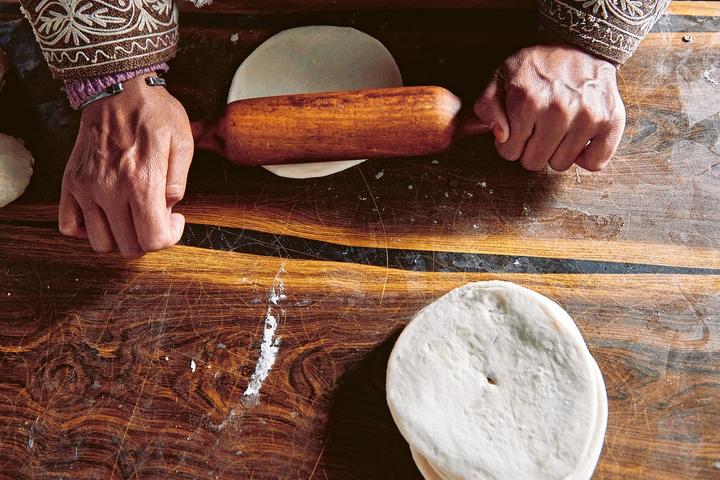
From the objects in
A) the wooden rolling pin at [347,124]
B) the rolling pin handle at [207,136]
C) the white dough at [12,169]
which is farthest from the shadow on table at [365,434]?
the white dough at [12,169]

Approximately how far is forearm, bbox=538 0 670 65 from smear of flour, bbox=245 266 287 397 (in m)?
0.79

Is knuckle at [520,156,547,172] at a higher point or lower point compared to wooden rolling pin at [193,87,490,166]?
lower

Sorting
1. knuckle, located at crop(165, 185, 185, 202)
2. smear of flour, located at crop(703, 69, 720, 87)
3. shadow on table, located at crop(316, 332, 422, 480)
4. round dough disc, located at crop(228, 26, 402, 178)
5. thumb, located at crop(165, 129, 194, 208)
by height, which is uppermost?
smear of flour, located at crop(703, 69, 720, 87)

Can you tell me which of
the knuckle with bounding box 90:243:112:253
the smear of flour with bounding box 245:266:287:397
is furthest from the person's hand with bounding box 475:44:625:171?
the knuckle with bounding box 90:243:112:253

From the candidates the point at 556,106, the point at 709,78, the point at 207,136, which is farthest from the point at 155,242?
the point at 709,78

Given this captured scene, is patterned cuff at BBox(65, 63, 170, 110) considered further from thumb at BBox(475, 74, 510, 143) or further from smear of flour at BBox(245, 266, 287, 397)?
thumb at BBox(475, 74, 510, 143)

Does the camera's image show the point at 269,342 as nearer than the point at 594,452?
No

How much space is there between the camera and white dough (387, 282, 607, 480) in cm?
110

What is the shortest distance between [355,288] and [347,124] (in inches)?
13.9

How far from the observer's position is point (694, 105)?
58.5 inches

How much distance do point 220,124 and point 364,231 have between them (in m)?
0.39

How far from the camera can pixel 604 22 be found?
4.26ft

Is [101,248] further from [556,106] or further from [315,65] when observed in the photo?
[556,106]

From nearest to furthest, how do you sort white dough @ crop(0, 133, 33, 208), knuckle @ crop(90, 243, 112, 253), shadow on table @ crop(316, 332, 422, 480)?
shadow on table @ crop(316, 332, 422, 480) < knuckle @ crop(90, 243, 112, 253) < white dough @ crop(0, 133, 33, 208)
